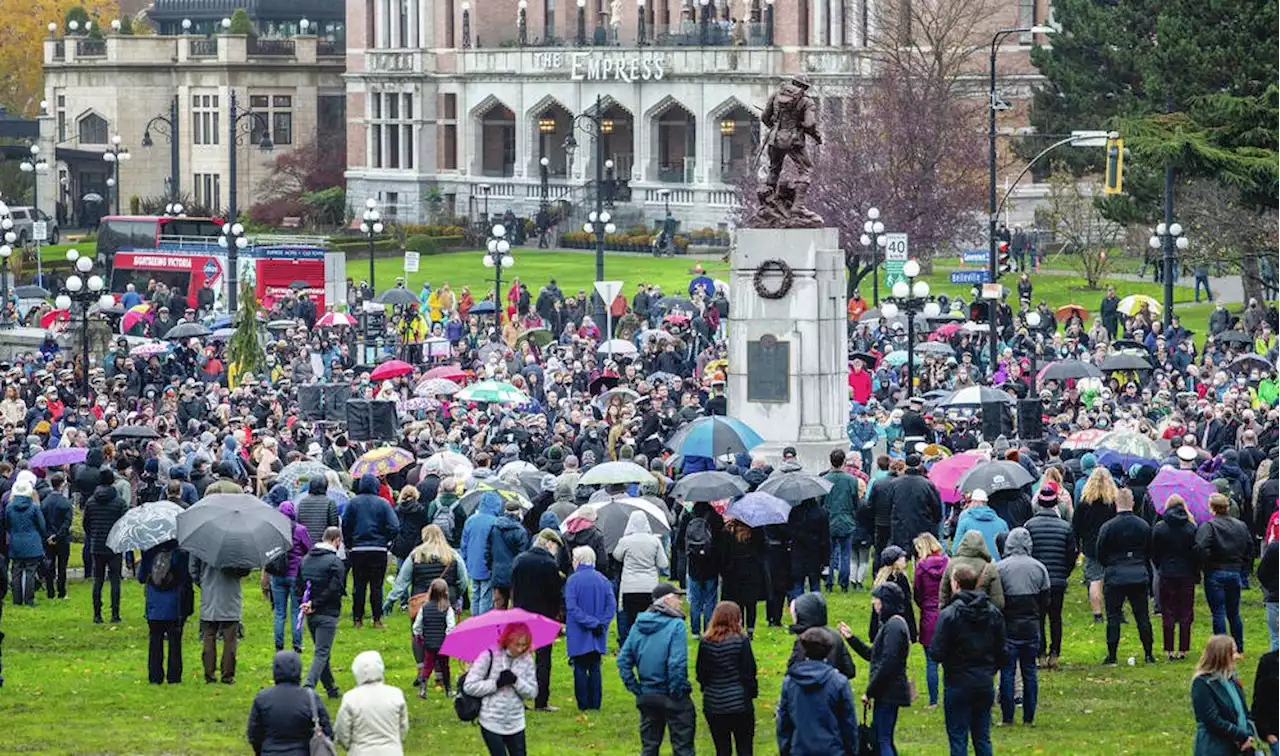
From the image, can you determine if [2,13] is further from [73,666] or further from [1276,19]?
[73,666]

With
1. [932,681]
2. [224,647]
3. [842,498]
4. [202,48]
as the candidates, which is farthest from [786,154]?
[202,48]

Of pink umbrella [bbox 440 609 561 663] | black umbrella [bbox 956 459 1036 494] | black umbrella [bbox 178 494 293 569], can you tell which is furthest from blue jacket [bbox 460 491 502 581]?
pink umbrella [bbox 440 609 561 663]

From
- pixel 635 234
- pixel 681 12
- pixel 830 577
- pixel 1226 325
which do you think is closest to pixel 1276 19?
pixel 1226 325

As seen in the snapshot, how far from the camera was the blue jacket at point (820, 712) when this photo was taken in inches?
650

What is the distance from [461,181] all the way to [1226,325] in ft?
144

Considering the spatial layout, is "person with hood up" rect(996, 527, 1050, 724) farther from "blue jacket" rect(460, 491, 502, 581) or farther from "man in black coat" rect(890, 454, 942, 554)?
"blue jacket" rect(460, 491, 502, 581)

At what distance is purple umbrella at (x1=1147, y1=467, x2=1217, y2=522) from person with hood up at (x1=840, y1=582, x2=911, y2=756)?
596cm

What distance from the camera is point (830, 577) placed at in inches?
1037

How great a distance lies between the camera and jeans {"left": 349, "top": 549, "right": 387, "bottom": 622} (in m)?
24.0

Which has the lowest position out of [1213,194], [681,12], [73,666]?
[73,666]

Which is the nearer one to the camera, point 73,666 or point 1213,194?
point 73,666

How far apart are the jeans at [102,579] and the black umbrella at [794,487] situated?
607 cm

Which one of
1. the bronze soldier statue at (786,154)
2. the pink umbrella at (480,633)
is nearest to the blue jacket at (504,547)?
the pink umbrella at (480,633)

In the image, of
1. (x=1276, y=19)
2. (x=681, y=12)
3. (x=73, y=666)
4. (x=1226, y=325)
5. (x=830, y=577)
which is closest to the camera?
(x=73, y=666)
